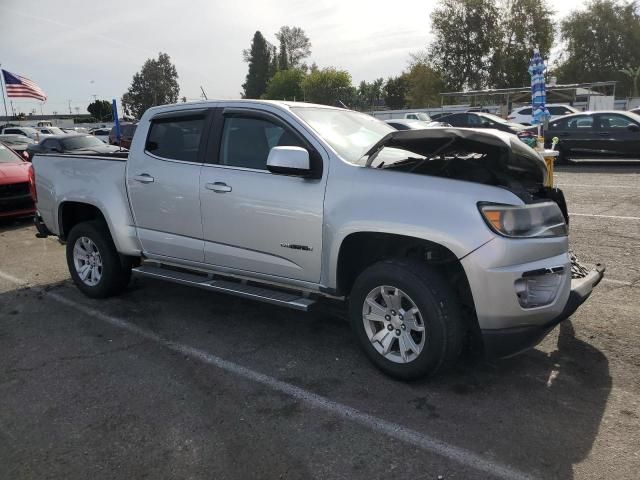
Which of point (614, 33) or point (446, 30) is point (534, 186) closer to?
point (446, 30)

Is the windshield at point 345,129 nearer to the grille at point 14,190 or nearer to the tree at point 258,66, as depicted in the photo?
the grille at point 14,190

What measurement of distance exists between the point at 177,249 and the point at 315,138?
1714 mm

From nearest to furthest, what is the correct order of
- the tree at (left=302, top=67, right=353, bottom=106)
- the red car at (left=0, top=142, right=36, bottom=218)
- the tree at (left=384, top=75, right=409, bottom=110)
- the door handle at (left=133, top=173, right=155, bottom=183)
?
the door handle at (left=133, top=173, right=155, bottom=183) → the red car at (left=0, top=142, right=36, bottom=218) → the tree at (left=302, top=67, right=353, bottom=106) → the tree at (left=384, top=75, right=409, bottom=110)

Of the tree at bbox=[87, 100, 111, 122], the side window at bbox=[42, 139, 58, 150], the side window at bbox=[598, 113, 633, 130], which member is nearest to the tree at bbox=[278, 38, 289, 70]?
the tree at bbox=[87, 100, 111, 122]

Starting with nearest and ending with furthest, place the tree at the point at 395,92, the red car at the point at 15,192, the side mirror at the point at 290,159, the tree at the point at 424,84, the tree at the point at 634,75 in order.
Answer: the side mirror at the point at 290,159 → the red car at the point at 15,192 → the tree at the point at 634,75 → the tree at the point at 424,84 → the tree at the point at 395,92

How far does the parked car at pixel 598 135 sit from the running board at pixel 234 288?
12775mm

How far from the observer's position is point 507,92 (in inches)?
1293

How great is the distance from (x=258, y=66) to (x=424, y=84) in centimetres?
5103

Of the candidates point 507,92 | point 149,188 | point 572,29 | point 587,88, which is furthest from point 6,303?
point 572,29

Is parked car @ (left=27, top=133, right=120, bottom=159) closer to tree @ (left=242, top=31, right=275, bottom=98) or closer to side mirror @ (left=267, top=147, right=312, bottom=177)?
side mirror @ (left=267, top=147, right=312, bottom=177)

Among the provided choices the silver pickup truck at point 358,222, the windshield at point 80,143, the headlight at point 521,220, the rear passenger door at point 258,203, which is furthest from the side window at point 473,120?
the headlight at point 521,220

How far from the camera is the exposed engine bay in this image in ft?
11.5

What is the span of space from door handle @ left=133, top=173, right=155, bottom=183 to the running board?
838mm

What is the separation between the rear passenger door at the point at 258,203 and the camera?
154 inches
